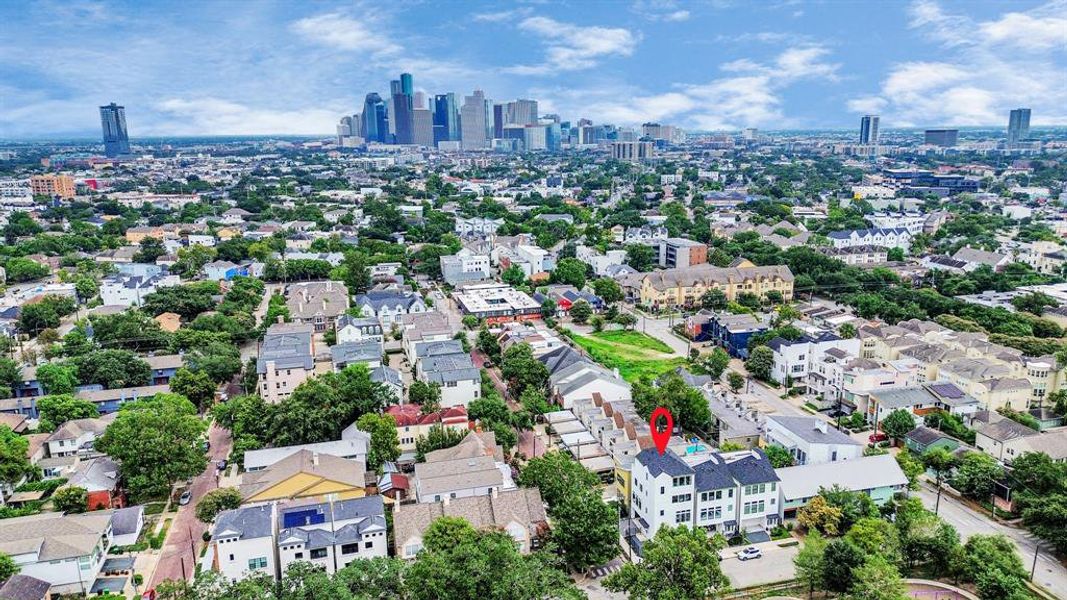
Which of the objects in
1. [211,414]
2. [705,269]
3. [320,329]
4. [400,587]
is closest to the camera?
[400,587]

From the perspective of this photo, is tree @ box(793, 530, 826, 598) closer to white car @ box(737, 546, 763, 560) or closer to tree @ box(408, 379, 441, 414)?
white car @ box(737, 546, 763, 560)

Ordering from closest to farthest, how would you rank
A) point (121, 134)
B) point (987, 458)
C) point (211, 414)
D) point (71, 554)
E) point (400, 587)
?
point (400, 587) < point (71, 554) < point (987, 458) < point (211, 414) < point (121, 134)

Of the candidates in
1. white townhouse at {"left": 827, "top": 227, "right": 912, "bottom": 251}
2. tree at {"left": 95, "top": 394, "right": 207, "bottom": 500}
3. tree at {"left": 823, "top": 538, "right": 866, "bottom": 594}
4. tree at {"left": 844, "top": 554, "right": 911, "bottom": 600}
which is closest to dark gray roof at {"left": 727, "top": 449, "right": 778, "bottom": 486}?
tree at {"left": 823, "top": 538, "right": 866, "bottom": 594}

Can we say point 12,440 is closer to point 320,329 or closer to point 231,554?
point 231,554

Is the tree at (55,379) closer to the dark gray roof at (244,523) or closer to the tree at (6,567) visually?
the tree at (6,567)

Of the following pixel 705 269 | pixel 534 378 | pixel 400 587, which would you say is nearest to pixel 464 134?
pixel 705 269

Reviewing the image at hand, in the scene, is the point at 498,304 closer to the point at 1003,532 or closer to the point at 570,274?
the point at 570,274

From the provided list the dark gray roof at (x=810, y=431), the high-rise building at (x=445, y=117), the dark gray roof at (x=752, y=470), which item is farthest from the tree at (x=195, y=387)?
the high-rise building at (x=445, y=117)
